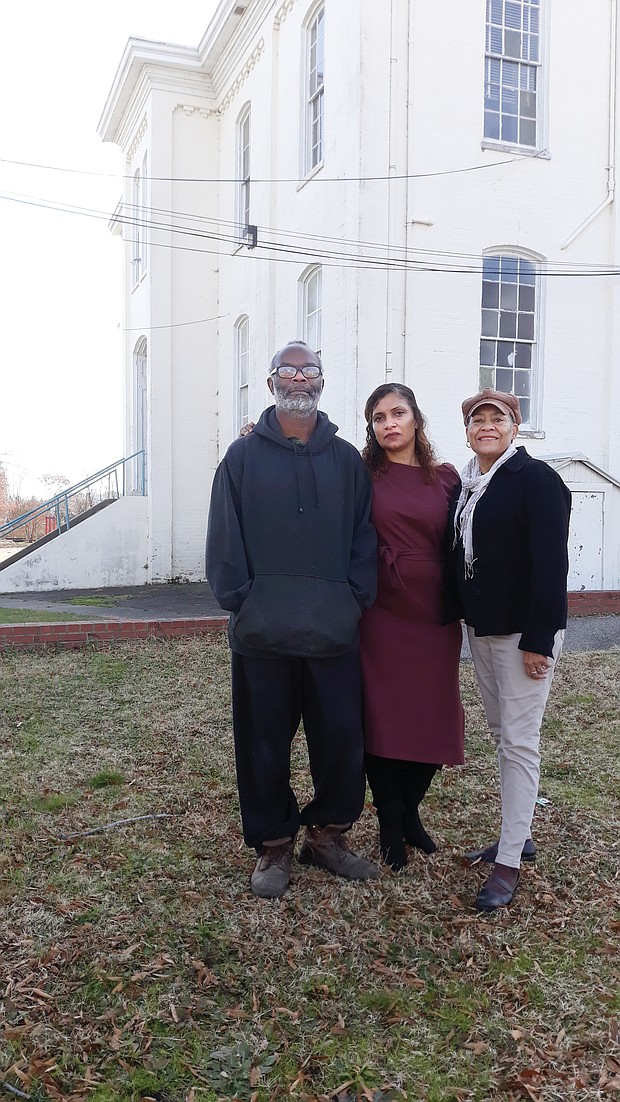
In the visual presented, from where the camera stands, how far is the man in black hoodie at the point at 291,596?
338cm

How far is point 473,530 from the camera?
3.43 metres

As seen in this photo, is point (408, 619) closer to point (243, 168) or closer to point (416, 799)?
point (416, 799)

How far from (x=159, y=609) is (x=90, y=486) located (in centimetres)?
699

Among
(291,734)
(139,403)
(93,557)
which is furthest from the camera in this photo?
(139,403)

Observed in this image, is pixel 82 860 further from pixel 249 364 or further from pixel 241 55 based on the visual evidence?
pixel 241 55

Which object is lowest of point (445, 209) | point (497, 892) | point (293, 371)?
point (497, 892)

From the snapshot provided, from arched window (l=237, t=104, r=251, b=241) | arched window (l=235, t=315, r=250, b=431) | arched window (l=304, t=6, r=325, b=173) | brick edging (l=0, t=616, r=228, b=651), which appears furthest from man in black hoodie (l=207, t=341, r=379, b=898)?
arched window (l=237, t=104, r=251, b=241)

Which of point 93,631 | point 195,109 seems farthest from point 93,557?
point 195,109

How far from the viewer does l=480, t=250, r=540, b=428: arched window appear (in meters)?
12.1

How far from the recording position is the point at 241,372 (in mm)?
16203

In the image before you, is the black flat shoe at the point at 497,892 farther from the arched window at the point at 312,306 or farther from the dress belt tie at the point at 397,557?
the arched window at the point at 312,306

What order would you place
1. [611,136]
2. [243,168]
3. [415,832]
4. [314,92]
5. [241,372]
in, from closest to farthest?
1. [415,832]
2. [611,136]
3. [314,92]
4. [243,168]
5. [241,372]

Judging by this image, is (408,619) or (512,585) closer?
(512,585)

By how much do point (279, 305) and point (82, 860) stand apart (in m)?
11.4
